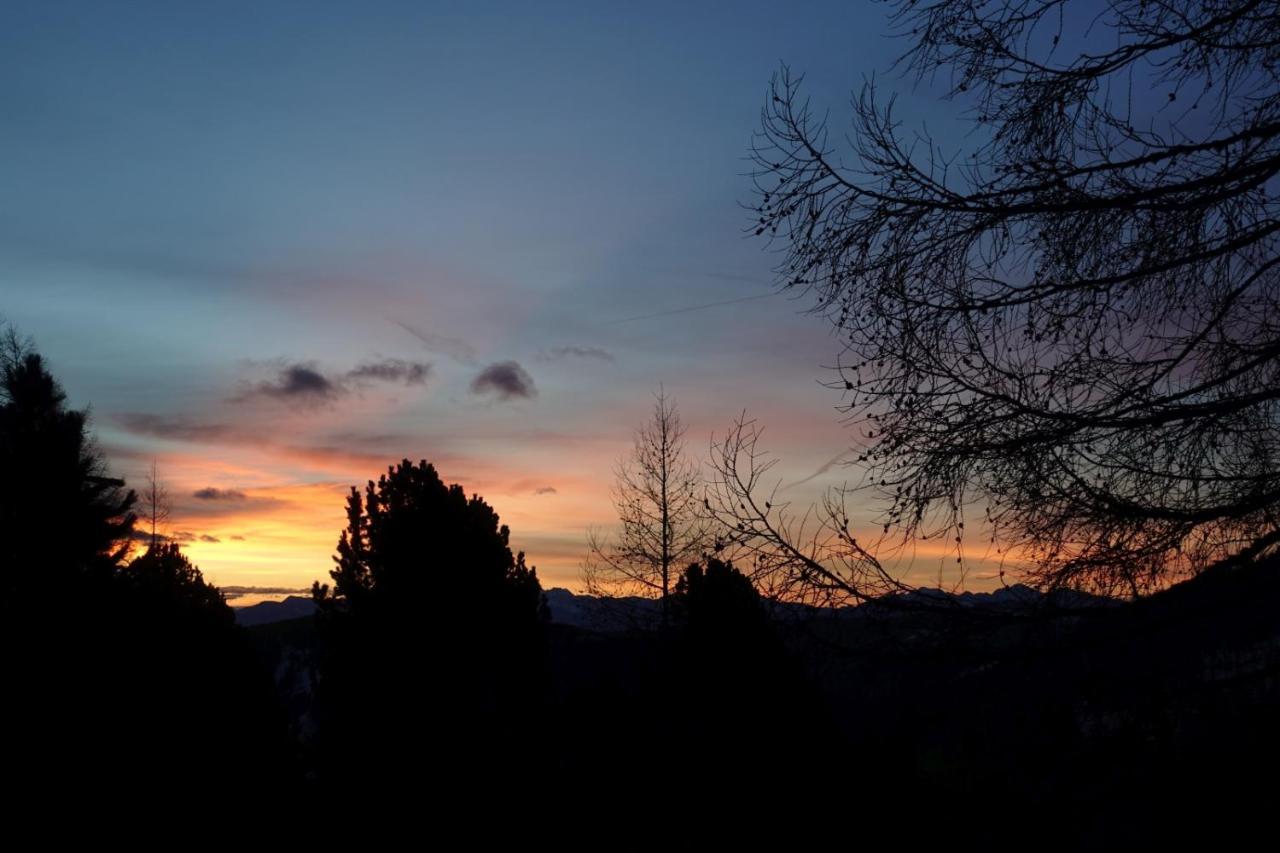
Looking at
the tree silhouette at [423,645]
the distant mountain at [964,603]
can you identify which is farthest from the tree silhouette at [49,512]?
the distant mountain at [964,603]

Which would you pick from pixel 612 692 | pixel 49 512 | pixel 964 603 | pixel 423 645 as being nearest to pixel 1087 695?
pixel 964 603

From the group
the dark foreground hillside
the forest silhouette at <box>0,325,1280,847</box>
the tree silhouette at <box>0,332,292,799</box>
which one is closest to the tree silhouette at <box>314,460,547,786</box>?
the forest silhouette at <box>0,325,1280,847</box>

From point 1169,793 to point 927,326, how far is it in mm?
2496

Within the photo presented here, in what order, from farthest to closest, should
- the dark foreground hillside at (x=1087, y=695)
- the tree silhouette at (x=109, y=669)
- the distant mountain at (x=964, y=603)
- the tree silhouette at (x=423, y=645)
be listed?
1. the tree silhouette at (x=423, y=645)
2. the tree silhouette at (x=109, y=669)
3. the distant mountain at (x=964, y=603)
4. the dark foreground hillside at (x=1087, y=695)

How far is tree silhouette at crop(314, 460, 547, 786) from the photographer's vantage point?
1838cm

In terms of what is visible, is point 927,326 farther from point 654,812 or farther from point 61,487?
point 61,487

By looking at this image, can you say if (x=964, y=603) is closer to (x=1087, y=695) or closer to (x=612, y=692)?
(x=1087, y=695)

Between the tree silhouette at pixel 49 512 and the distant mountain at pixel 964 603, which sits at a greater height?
the tree silhouette at pixel 49 512

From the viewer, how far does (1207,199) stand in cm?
471

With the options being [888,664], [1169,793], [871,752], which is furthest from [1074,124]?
[871,752]

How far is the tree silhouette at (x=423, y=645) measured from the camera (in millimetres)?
18375

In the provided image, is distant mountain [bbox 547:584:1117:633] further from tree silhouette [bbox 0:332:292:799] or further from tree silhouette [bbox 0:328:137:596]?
tree silhouette [bbox 0:328:137:596]

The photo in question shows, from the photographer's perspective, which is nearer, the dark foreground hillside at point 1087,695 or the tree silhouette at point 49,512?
the dark foreground hillside at point 1087,695

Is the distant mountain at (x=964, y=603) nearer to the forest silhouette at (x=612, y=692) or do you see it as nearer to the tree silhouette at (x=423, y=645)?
the forest silhouette at (x=612, y=692)
